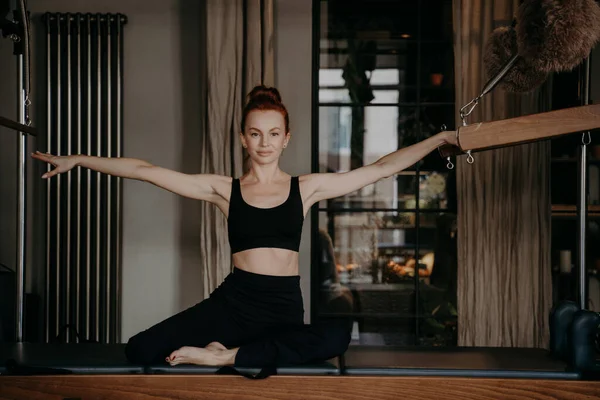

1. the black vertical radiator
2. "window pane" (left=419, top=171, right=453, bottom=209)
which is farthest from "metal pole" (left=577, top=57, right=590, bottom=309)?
the black vertical radiator

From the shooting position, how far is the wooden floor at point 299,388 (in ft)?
7.70

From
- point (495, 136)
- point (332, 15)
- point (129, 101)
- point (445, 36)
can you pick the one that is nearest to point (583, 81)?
point (495, 136)

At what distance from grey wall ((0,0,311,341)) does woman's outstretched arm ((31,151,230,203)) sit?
65.4 inches

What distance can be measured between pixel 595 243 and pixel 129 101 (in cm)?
363

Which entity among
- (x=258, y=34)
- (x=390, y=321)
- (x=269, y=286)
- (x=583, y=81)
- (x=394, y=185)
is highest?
(x=258, y=34)

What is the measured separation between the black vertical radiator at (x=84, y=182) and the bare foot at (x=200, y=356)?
204 centimetres

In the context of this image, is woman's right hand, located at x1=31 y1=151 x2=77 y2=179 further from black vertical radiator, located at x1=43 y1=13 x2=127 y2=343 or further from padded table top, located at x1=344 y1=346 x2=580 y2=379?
black vertical radiator, located at x1=43 y1=13 x2=127 y2=343

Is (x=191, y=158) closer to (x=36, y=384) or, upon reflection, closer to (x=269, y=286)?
(x=269, y=286)

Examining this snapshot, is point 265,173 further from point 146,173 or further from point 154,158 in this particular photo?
point 154,158

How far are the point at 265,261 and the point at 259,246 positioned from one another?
7 centimetres

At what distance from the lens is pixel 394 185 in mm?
4441

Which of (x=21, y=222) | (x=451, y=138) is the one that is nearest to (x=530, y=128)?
(x=451, y=138)

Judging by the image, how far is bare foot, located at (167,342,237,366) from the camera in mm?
2398

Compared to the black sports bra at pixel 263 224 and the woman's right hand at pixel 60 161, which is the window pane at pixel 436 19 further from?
the woman's right hand at pixel 60 161
